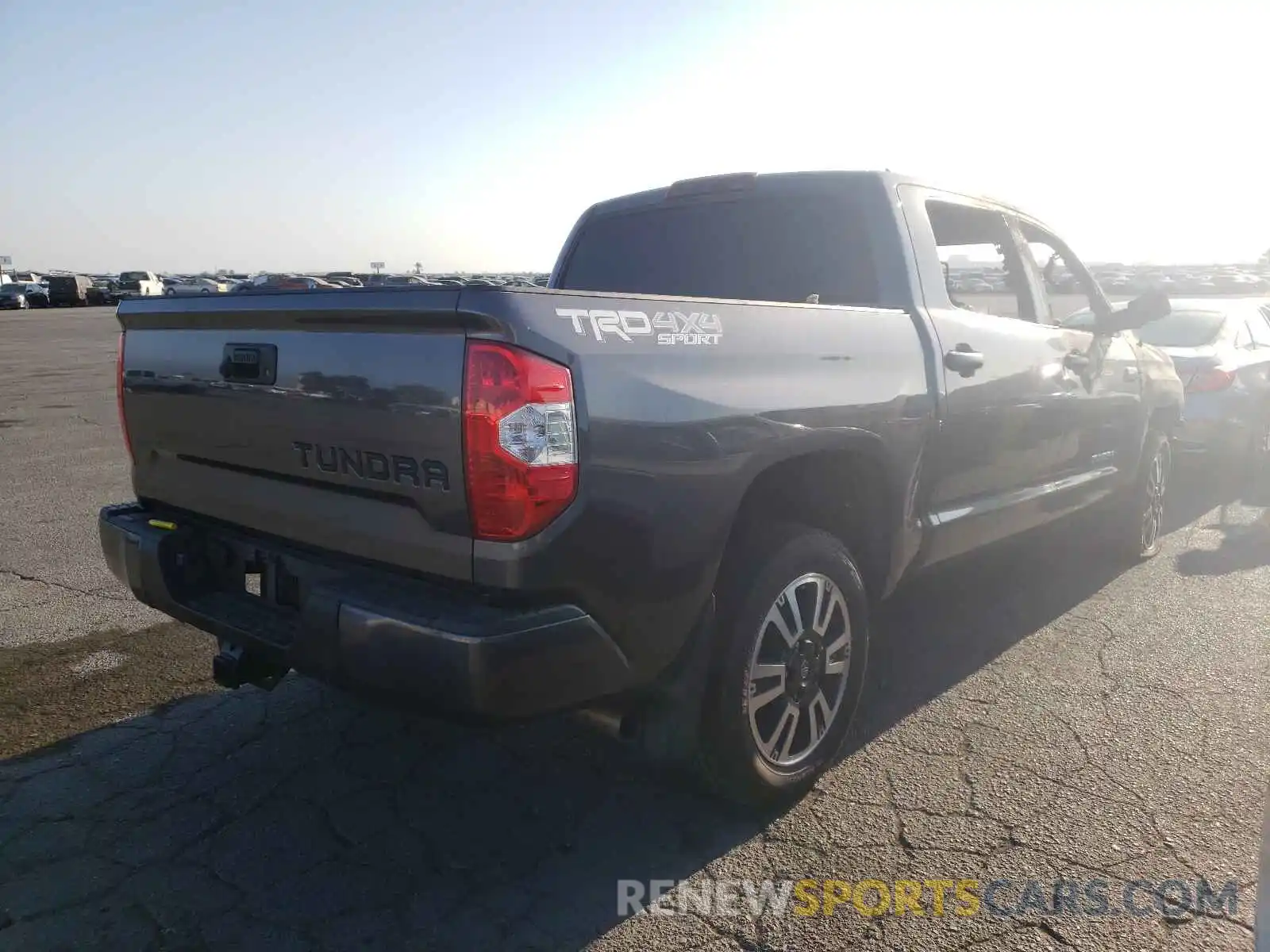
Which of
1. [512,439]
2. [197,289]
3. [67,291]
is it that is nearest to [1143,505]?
[512,439]

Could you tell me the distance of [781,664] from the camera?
295cm

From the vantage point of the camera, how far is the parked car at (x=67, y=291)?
52.6m

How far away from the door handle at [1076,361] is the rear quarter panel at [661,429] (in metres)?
1.95

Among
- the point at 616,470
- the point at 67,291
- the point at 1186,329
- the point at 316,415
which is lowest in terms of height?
the point at 616,470

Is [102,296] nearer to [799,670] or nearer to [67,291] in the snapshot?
[67,291]

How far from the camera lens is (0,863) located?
8.88ft

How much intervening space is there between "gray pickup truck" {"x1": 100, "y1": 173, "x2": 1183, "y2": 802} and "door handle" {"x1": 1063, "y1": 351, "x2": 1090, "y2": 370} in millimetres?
470

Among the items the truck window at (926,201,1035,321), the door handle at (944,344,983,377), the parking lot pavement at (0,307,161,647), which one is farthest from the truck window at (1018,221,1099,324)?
the parking lot pavement at (0,307,161,647)

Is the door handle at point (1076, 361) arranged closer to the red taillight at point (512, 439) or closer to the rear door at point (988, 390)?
the rear door at point (988, 390)

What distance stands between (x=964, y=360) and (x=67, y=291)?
59.7 metres

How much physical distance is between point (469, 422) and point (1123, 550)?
4.85 m

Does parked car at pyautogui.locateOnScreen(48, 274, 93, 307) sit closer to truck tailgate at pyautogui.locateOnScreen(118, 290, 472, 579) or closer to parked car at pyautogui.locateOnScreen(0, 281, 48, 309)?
parked car at pyautogui.locateOnScreen(0, 281, 48, 309)

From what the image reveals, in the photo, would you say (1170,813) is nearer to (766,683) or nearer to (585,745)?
(766,683)

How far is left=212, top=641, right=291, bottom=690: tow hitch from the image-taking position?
2.87 metres
